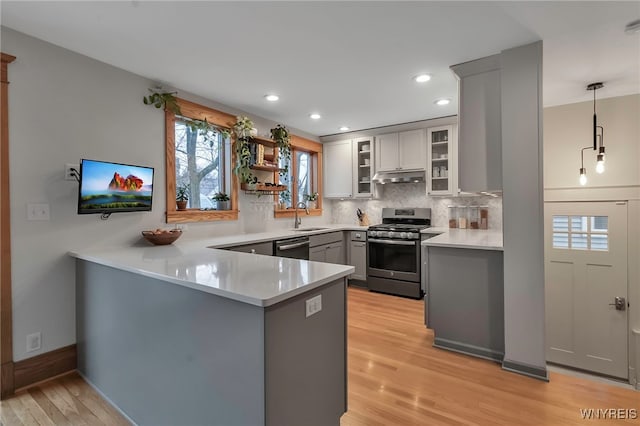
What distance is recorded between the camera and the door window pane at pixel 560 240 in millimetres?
3617

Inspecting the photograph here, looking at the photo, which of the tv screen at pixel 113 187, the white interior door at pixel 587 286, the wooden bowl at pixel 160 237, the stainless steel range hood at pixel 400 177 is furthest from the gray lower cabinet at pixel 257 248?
the white interior door at pixel 587 286

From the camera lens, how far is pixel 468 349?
8.65ft

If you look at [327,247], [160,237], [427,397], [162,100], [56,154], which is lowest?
[427,397]

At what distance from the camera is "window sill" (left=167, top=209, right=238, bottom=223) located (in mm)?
3111

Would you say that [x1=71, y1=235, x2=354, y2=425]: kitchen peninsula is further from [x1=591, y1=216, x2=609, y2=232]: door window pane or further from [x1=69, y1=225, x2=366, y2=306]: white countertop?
[x1=591, y1=216, x2=609, y2=232]: door window pane

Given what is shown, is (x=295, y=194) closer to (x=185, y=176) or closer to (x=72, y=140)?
(x=185, y=176)

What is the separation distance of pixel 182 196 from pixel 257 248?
3.19ft

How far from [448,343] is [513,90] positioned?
2.15 metres

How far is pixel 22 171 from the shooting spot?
84.6 inches

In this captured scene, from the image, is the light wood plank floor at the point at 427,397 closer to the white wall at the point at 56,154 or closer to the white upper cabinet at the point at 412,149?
the white wall at the point at 56,154

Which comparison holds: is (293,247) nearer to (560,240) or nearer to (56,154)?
(56,154)

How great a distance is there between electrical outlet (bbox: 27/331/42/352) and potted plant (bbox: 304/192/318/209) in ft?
11.8

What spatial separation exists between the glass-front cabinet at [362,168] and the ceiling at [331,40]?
182 centimetres

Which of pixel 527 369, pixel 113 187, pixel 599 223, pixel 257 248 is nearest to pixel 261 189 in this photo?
pixel 257 248
